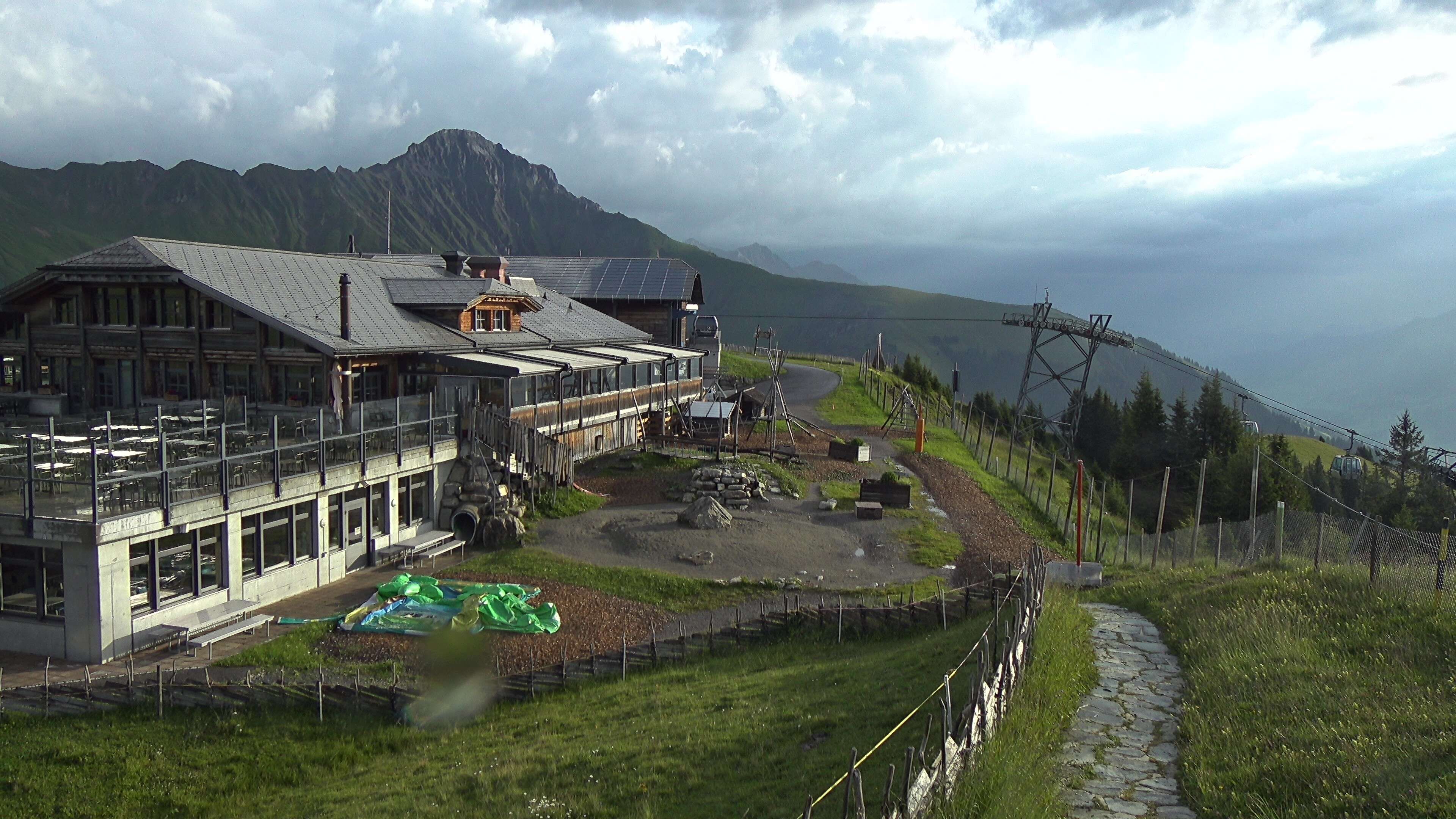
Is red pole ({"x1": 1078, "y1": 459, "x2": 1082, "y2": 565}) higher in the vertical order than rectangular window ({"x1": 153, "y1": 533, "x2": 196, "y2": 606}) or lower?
higher

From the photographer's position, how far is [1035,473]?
47125mm

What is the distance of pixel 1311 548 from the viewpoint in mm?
21641

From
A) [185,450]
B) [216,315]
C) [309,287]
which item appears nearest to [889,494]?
[309,287]

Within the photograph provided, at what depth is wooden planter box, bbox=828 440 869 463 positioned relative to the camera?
4266cm

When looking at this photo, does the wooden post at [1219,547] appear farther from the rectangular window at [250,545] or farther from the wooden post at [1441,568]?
the rectangular window at [250,545]

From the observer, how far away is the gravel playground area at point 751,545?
84.9 feet

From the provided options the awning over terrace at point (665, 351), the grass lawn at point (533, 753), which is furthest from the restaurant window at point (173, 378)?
Result: the awning over terrace at point (665, 351)

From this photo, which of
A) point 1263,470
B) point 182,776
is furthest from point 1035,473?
point 182,776

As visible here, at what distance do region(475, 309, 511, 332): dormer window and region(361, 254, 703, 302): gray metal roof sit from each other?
18.4 meters

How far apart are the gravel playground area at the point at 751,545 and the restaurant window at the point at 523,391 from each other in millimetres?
4899

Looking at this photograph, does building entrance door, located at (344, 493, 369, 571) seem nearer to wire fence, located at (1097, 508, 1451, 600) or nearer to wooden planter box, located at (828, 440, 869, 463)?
wire fence, located at (1097, 508, 1451, 600)

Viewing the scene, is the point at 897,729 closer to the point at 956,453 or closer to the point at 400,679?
the point at 400,679

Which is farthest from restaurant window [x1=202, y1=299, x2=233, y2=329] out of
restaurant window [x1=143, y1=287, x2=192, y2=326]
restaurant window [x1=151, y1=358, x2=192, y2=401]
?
restaurant window [x1=151, y1=358, x2=192, y2=401]

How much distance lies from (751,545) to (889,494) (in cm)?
850
